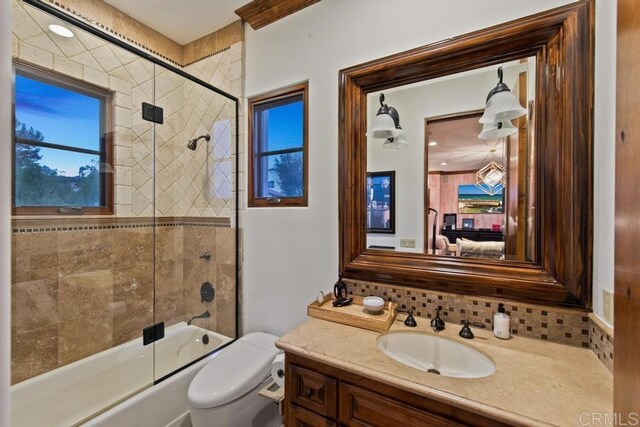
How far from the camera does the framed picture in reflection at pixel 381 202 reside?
151 centimetres

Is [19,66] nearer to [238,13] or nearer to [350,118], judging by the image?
[238,13]

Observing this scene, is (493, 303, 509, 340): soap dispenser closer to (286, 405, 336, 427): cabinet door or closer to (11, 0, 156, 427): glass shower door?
(286, 405, 336, 427): cabinet door

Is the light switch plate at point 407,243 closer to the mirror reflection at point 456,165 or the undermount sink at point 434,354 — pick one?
the mirror reflection at point 456,165

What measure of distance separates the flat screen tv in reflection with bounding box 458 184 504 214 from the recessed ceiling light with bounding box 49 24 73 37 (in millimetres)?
2379

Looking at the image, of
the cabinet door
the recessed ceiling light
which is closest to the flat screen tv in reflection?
the cabinet door

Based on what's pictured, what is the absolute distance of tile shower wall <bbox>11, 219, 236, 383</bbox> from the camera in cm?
151

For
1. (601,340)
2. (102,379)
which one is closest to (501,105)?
(601,340)

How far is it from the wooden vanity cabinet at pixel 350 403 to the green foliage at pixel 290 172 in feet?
3.39

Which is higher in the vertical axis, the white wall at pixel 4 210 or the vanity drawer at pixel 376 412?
the white wall at pixel 4 210

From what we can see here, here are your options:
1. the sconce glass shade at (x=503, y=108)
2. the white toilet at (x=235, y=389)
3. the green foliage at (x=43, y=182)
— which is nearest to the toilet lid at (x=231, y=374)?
the white toilet at (x=235, y=389)

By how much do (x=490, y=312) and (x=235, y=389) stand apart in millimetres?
1289

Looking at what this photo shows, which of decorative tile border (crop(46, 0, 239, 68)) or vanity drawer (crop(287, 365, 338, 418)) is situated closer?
vanity drawer (crop(287, 365, 338, 418))

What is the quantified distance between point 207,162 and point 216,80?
67 centimetres

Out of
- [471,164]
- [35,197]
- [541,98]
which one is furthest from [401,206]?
[35,197]
